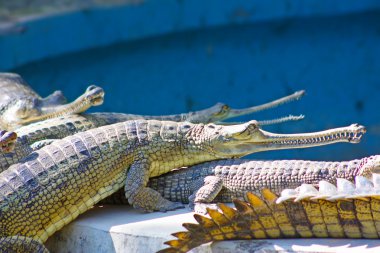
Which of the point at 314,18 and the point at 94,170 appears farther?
the point at 314,18

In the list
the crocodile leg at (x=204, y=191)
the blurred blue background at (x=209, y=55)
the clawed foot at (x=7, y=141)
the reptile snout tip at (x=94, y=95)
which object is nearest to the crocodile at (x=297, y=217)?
the crocodile leg at (x=204, y=191)

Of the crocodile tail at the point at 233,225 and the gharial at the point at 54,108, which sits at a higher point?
the gharial at the point at 54,108

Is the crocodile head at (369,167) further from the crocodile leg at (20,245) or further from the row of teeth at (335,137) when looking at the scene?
the crocodile leg at (20,245)

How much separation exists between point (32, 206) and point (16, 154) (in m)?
0.81

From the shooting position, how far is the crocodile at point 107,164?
407 centimetres

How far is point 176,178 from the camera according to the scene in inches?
178

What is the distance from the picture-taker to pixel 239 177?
4344 millimetres

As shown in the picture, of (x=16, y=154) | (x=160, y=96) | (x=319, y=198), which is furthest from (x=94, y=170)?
(x=160, y=96)

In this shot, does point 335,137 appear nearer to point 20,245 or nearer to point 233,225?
point 233,225

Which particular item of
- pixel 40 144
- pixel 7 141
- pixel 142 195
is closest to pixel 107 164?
pixel 142 195

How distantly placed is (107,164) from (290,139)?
0.93m

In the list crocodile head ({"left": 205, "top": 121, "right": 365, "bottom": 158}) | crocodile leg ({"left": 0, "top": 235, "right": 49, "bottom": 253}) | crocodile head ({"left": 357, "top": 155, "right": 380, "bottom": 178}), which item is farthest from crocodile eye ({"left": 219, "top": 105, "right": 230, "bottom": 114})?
crocodile leg ({"left": 0, "top": 235, "right": 49, "bottom": 253})

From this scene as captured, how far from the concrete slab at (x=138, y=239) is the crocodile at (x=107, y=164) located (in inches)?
3.1

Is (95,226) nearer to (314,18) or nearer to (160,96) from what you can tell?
(160,96)
